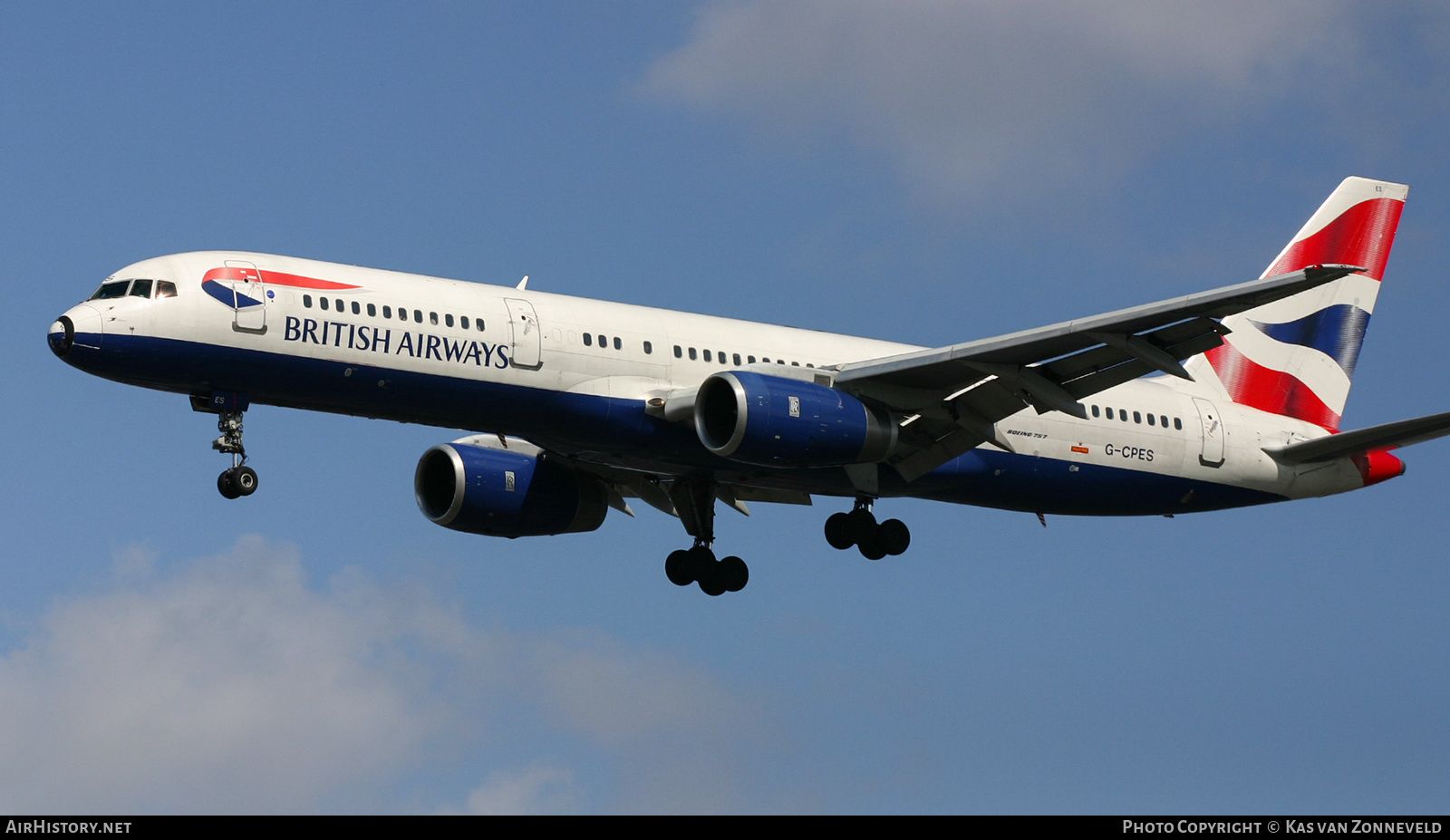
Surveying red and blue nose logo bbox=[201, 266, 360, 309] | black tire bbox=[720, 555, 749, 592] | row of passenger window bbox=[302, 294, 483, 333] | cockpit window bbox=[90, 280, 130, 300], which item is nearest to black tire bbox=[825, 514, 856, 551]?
black tire bbox=[720, 555, 749, 592]

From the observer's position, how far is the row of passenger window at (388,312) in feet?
110

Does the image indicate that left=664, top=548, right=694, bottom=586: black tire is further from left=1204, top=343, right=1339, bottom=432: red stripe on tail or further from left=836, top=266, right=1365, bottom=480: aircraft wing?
left=1204, top=343, right=1339, bottom=432: red stripe on tail

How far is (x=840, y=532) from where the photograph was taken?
3922 centimetres

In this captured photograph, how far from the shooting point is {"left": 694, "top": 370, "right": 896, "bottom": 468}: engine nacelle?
34094mm

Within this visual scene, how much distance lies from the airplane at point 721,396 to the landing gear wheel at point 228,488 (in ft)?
0.15

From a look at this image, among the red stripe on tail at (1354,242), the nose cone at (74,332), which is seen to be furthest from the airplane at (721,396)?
the red stripe on tail at (1354,242)

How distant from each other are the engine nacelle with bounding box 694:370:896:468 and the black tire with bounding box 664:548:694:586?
23.1 feet

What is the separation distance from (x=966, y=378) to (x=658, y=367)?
592 centimetres

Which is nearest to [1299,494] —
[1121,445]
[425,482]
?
[1121,445]

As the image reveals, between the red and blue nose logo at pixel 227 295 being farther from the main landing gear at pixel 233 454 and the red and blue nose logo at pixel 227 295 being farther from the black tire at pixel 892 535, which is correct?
the black tire at pixel 892 535
